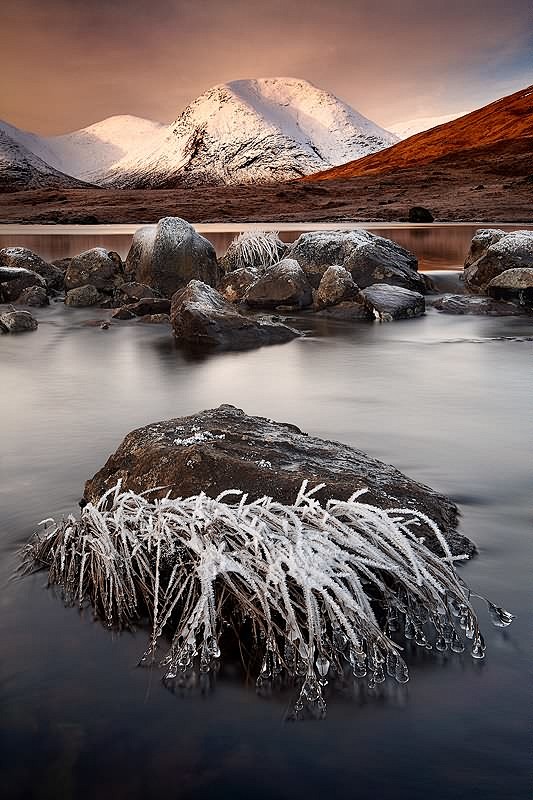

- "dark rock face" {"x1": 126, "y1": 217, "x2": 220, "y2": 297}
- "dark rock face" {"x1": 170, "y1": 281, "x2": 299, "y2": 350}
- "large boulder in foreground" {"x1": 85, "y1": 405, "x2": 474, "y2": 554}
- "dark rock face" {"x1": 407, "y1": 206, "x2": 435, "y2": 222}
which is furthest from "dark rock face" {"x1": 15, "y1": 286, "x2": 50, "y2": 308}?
"dark rock face" {"x1": 407, "y1": 206, "x2": 435, "y2": 222}

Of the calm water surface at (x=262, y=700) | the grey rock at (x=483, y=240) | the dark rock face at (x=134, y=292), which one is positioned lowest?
the dark rock face at (x=134, y=292)

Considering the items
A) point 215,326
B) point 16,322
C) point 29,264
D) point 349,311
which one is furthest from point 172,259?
point 215,326

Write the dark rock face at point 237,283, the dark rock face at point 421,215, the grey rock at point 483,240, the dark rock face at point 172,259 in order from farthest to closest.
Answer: the dark rock face at point 421,215 < the grey rock at point 483,240 < the dark rock face at point 172,259 < the dark rock face at point 237,283

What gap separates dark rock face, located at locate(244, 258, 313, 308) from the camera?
530 inches

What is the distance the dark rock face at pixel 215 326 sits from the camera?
32.7 ft

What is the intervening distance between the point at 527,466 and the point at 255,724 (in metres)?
3.08

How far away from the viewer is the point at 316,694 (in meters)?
2.47

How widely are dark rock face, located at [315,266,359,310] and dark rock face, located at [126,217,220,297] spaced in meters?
2.63

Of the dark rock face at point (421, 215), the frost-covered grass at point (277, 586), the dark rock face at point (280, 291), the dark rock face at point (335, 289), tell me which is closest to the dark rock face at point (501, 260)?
the dark rock face at point (335, 289)

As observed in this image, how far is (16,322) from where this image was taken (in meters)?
11.9

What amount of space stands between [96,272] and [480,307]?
7224 mm

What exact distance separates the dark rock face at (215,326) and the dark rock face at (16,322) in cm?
259

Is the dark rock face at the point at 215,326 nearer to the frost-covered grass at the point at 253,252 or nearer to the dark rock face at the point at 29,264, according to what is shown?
the frost-covered grass at the point at 253,252

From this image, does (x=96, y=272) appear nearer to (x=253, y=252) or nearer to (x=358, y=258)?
(x=253, y=252)
